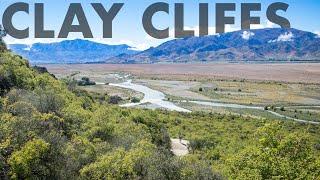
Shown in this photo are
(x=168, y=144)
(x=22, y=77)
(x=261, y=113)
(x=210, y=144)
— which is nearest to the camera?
(x=22, y=77)

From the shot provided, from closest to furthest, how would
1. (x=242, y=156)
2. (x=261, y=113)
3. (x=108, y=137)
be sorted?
1. (x=242, y=156)
2. (x=108, y=137)
3. (x=261, y=113)

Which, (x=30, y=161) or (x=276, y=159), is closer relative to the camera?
(x=30, y=161)

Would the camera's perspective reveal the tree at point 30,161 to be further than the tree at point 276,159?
Yes

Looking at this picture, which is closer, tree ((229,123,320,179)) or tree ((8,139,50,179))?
tree ((229,123,320,179))

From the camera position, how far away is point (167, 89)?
196 metres

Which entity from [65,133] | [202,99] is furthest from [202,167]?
[202,99]

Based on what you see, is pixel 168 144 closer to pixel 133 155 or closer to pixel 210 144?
pixel 210 144

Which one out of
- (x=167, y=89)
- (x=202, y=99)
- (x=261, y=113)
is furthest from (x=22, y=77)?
(x=167, y=89)

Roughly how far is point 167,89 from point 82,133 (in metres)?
152

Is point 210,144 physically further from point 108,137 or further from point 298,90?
point 298,90

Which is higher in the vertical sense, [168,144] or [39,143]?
[39,143]

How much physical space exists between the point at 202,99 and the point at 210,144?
87456 mm

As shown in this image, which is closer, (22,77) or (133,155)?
(133,155)

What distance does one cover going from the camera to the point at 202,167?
3359 centimetres
